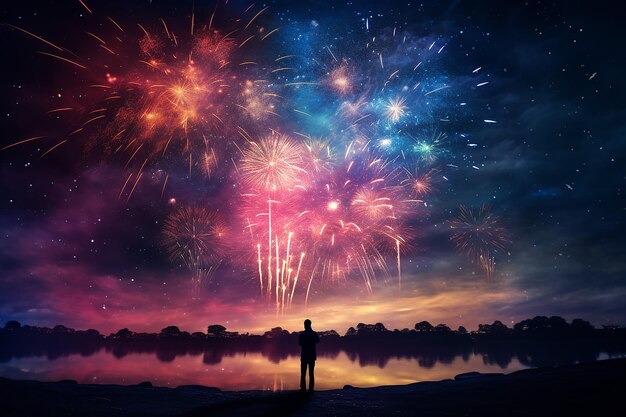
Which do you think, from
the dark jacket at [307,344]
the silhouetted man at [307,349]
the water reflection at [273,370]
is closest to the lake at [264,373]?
the water reflection at [273,370]

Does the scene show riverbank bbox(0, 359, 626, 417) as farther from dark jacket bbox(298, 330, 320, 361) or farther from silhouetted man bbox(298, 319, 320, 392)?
dark jacket bbox(298, 330, 320, 361)

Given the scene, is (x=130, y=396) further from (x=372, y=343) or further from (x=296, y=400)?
(x=372, y=343)

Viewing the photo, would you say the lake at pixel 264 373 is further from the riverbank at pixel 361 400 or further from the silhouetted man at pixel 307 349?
the riverbank at pixel 361 400

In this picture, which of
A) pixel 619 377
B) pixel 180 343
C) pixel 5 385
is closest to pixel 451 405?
pixel 619 377

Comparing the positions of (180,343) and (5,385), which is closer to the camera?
(5,385)

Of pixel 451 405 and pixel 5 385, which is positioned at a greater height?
pixel 5 385

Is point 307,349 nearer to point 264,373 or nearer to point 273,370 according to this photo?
point 264,373

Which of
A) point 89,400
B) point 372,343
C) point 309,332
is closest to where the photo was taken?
point 89,400

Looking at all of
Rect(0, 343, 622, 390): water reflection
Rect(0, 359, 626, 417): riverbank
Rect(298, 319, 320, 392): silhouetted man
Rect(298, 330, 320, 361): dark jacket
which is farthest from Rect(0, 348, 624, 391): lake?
Rect(0, 359, 626, 417): riverbank

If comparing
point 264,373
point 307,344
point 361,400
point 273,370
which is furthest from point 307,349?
point 273,370
